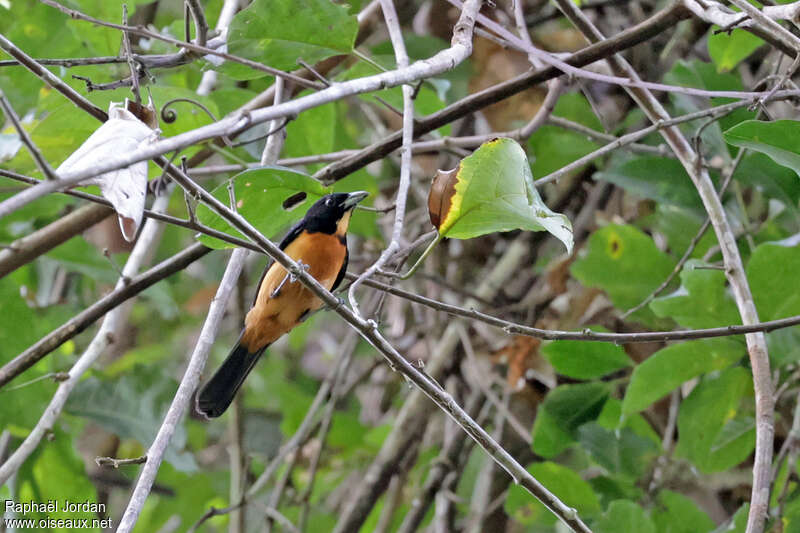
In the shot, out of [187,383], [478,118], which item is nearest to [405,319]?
[478,118]

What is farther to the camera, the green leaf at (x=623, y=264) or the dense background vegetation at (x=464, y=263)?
the green leaf at (x=623, y=264)

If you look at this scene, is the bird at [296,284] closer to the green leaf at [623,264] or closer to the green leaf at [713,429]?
the green leaf at [623,264]

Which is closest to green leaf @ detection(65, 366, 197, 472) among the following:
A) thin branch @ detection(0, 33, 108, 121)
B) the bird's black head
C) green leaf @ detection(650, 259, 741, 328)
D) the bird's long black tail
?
the bird's long black tail

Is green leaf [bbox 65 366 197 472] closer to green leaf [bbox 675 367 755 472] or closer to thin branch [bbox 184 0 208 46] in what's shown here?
thin branch [bbox 184 0 208 46]

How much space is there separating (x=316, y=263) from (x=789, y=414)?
5.25 feet

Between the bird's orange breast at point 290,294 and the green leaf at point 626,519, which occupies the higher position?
the bird's orange breast at point 290,294

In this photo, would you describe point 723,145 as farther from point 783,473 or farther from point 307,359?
point 307,359

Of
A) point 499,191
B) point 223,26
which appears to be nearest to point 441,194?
point 499,191

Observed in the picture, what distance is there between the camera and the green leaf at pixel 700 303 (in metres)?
2.37

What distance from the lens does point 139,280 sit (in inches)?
93.7

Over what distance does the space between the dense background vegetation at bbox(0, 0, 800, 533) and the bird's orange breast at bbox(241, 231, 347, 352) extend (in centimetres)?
27

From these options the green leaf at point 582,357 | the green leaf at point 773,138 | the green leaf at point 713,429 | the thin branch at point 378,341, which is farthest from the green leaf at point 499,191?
the green leaf at point 713,429

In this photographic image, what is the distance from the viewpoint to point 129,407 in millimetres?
3025

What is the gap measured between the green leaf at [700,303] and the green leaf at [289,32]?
1.08 m
